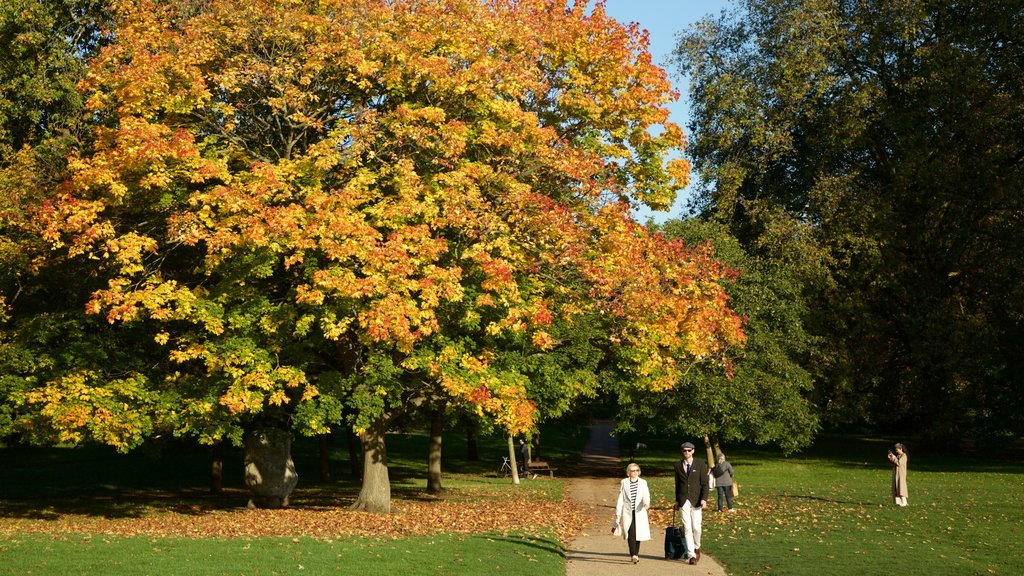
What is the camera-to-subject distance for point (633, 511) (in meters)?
16.8

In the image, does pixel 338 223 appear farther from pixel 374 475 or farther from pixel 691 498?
pixel 691 498

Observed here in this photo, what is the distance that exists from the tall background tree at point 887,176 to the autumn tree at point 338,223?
21271mm

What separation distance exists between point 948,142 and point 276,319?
122ft

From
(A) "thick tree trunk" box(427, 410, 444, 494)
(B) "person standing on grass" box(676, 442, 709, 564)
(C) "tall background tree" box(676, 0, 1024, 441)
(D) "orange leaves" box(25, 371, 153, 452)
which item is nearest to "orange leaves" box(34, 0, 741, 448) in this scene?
(D) "orange leaves" box(25, 371, 153, 452)

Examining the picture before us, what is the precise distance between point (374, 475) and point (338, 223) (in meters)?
8.63

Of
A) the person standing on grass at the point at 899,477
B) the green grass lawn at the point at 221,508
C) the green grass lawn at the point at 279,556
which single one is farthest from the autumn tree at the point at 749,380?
the green grass lawn at the point at 279,556

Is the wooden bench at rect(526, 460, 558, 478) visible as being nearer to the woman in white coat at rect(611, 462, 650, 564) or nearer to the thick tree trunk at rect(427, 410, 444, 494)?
the thick tree trunk at rect(427, 410, 444, 494)

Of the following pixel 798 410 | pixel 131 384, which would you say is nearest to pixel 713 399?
pixel 798 410

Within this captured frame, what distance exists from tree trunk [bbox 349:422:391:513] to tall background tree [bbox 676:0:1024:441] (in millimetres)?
23902

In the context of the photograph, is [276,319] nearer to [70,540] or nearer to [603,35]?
[70,540]

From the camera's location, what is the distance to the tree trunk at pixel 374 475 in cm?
2617

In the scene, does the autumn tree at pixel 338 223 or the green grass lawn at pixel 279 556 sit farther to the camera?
the autumn tree at pixel 338 223

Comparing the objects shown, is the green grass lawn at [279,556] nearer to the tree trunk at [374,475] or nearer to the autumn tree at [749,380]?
the tree trunk at [374,475]

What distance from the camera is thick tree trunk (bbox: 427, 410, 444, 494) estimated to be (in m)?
33.4
